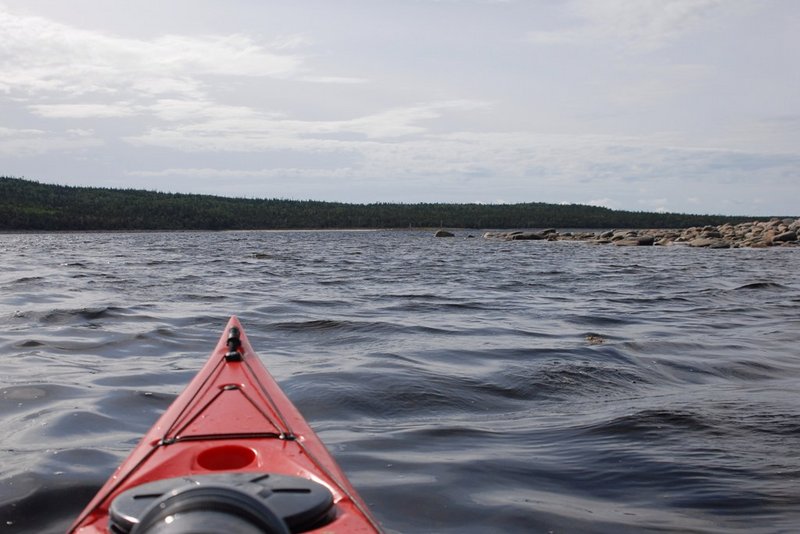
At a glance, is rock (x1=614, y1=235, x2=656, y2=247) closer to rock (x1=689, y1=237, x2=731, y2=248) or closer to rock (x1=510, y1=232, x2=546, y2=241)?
rock (x1=689, y1=237, x2=731, y2=248)

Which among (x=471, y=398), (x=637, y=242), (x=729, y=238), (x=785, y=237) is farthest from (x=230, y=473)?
(x=637, y=242)

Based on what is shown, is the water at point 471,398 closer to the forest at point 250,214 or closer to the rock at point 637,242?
the rock at point 637,242

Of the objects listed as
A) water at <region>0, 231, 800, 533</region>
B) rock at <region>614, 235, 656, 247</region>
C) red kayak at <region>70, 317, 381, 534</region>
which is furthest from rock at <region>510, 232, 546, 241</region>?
red kayak at <region>70, 317, 381, 534</region>

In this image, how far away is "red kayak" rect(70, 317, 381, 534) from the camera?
1.90m

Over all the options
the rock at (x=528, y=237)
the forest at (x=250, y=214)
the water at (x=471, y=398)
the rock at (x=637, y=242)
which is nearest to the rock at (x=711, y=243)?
the rock at (x=637, y=242)

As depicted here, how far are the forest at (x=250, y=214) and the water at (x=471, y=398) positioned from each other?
76789mm

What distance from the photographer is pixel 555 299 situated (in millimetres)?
14945

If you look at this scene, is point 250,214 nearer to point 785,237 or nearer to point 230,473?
point 785,237

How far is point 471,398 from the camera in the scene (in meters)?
6.54

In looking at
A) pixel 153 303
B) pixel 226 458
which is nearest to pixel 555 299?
pixel 153 303

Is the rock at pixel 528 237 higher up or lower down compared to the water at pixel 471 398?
higher up

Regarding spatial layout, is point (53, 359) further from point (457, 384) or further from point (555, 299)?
point (555, 299)

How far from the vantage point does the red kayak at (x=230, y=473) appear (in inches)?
74.9

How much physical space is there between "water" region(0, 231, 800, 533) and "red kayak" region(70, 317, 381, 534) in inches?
35.1
